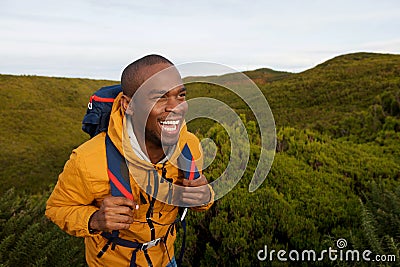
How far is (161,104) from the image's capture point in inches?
65.4

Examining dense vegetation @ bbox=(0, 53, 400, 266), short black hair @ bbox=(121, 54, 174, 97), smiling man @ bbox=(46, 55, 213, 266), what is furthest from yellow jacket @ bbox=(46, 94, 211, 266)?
dense vegetation @ bbox=(0, 53, 400, 266)

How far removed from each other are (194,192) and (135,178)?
0.29m

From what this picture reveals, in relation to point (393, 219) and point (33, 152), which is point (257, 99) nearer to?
point (393, 219)

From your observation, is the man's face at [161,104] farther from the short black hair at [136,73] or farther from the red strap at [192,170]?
the red strap at [192,170]

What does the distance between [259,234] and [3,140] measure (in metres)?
18.5

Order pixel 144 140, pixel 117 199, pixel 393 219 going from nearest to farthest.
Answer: pixel 117 199 → pixel 144 140 → pixel 393 219

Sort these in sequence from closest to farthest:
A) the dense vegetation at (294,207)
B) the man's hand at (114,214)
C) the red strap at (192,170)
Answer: the man's hand at (114,214) < the red strap at (192,170) < the dense vegetation at (294,207)

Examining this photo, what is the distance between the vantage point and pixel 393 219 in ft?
9.58

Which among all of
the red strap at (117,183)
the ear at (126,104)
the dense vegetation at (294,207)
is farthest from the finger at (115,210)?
the dense vegetation at (294,207)

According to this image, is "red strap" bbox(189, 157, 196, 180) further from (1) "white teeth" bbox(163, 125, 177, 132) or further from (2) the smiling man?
(1) "white teeth" bbox(163, 125, 177, 132)

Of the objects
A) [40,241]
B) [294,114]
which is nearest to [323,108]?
[294,114]

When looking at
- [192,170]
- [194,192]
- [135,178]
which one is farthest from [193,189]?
[135,178]

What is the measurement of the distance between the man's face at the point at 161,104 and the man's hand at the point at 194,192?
24 centimetres

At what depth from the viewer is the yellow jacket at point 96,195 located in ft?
5.49
